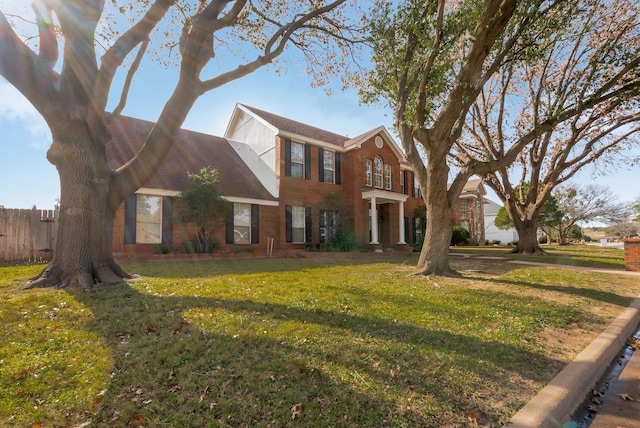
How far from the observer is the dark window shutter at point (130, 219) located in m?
11.9

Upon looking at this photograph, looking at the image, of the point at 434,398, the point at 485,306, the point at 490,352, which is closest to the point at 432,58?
the point at 485,306

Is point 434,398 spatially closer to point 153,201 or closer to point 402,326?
point 402,326

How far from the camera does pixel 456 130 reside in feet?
28.8

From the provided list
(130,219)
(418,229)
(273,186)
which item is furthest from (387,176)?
(130,219)

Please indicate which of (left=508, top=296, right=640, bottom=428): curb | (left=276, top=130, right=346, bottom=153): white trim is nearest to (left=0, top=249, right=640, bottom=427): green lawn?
(left=508, top=296, right=640, bottom=428): curb

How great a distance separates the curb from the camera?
2.44 meters

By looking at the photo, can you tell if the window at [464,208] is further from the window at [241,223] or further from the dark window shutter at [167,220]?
the dark window shutter at [167,220]

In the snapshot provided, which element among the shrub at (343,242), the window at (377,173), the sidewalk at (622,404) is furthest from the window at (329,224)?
the sidewalk at (622,404)

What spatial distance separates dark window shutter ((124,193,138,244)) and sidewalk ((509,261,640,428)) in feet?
41.6

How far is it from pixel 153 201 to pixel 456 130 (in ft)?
35.7

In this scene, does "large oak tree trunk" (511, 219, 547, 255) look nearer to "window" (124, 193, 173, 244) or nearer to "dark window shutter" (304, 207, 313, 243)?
"dark window shutter" (304, 207, 313, 243)

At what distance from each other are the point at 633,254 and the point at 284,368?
13.5 meters

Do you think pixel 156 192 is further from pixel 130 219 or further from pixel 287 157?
pixel 287 157

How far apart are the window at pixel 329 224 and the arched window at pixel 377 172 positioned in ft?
11.1
